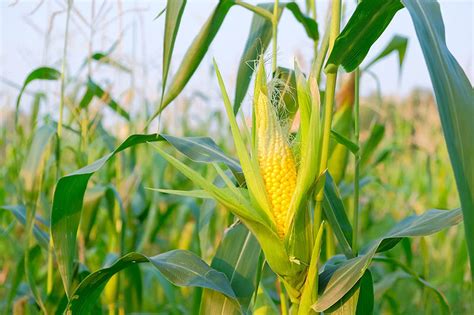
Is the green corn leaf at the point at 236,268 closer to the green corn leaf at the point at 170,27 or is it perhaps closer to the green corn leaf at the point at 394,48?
the green corn leaf at the point at 170,27

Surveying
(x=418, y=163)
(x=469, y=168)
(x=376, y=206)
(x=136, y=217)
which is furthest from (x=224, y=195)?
(x=418, y=163)

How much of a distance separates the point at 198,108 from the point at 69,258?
3.54 m

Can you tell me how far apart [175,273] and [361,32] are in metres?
0.51

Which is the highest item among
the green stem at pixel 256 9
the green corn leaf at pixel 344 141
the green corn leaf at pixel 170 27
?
the green stem at pixel 256 9

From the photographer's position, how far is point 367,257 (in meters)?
1.02

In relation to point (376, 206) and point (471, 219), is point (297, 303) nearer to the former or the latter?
point (471, 219)

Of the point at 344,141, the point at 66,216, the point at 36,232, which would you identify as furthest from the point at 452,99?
the point at 36,232

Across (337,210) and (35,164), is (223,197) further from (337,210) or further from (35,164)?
(35,164)

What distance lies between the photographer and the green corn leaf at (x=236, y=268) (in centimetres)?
119

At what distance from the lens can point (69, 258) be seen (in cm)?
131

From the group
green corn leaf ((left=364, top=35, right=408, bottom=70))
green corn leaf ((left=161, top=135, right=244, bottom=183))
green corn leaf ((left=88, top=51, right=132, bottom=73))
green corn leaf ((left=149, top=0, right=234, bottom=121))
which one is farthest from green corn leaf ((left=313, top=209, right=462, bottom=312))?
green corn leaf ((left=88, top=51, right=132, bottom=73))

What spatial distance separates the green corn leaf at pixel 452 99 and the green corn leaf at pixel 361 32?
11 centimetres

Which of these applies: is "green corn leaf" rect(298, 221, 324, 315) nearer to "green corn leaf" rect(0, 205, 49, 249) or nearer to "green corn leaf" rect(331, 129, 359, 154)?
"green corn leaf" rect(331, 129, 359, 154)

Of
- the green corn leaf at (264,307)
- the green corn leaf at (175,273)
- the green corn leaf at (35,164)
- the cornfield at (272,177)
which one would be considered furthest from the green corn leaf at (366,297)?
the green corn leaf at (35,164)
